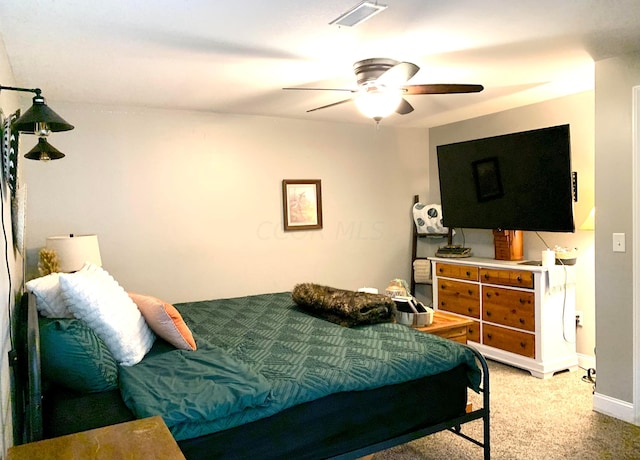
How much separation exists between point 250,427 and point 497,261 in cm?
331

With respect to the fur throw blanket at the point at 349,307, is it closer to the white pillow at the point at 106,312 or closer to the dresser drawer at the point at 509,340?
the white pillow at the point at 106,312

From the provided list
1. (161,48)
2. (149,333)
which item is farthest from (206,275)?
(161,48)

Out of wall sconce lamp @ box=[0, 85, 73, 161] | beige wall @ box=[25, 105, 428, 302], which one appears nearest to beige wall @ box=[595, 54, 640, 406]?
beige wall @ box=[25, 105, 428, 302]

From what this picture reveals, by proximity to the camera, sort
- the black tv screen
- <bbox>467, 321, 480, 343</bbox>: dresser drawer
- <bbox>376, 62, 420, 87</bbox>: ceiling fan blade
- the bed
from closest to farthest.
Result: the bed, <bbox>376, 62, 420, 87</bbox>: ceiling fan blade, the black tv screen, <bbox>467, 321, 480, 343</bbox>: dresser drawer

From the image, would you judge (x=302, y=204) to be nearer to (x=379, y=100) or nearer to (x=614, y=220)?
(x=379, y=100)

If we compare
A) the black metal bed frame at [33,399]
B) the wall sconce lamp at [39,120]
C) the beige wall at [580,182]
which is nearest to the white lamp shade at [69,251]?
the black metal bed frame at [33,399]

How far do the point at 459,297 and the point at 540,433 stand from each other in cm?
187

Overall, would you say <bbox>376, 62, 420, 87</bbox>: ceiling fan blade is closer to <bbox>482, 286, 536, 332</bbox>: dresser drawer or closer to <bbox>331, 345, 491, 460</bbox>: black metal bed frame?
<bbox>331, 345, 491, 460</bbox>: black metal bed frame

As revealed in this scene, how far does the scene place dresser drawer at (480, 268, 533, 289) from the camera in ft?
13.3

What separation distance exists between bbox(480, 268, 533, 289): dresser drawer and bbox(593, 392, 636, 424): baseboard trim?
1037 mm

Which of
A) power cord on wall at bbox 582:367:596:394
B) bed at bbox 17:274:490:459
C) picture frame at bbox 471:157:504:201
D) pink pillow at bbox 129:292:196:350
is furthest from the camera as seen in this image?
picture frame at bbox 471:157:504:201

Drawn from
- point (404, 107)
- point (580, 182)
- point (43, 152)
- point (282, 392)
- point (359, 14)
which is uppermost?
point (359, 14)

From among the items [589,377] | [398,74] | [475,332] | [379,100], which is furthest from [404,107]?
[589,377]

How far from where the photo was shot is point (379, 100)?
9.71 feet
